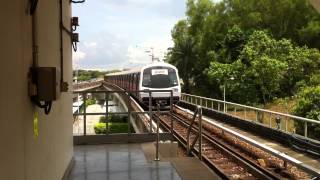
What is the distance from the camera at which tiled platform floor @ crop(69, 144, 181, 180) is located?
8.26 meters

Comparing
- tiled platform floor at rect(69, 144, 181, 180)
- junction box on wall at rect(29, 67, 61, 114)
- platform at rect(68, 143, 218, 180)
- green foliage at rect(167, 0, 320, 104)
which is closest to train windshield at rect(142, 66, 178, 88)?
green foliage at rect(167, 0, 320, 104)

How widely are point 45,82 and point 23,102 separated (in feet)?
1.21

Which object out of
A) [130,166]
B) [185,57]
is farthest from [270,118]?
[185,57]

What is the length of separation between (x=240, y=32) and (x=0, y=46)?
43425 millimetres

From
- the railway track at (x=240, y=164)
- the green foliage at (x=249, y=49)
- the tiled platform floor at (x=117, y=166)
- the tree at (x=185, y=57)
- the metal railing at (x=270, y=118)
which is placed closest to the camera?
the tiled platform floor at (x=117, y=166)

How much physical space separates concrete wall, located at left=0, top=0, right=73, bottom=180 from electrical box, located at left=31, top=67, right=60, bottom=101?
129mm

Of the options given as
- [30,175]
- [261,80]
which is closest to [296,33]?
[261,80]

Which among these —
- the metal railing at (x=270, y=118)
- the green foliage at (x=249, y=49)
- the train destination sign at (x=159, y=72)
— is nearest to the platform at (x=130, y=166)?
the metal railing at (x=270, y=118)

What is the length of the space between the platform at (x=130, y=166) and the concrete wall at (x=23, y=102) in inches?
57.7

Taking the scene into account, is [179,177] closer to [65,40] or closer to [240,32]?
[65,40]

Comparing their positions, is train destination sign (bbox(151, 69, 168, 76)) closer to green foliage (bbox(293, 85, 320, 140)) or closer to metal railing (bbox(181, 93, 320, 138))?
metal railing (bbox(181, 93, 320, 138))

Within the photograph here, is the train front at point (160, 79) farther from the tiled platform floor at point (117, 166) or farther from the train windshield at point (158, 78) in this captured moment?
the tiled platform floor at point (117, 166)

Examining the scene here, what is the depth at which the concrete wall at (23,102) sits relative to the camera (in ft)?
12.9

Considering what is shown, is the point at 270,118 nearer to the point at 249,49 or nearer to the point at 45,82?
the point at 45,82
